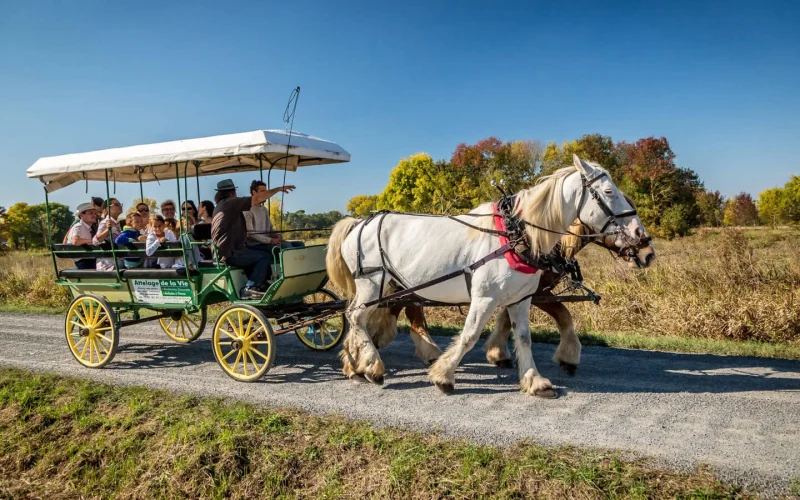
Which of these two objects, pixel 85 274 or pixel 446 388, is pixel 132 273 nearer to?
pixel 85 274

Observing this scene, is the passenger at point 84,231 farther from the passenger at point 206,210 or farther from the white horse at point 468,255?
the white horse at point 468,255

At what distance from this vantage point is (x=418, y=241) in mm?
5504

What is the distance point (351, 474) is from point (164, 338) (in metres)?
5.77

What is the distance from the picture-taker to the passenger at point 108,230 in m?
6.68

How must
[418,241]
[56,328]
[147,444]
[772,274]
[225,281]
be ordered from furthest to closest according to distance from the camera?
[56,328] < [772,274] < [225,281] < [418,241] < [147,444]

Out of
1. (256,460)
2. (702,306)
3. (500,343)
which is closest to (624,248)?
(500,343)

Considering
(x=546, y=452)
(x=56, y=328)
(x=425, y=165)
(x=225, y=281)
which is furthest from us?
(x=425, y=165)

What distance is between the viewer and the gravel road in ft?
12.6

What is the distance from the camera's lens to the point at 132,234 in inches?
280

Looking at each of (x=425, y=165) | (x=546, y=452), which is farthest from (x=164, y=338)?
(x=425, y=165)

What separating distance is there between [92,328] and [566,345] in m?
5.76

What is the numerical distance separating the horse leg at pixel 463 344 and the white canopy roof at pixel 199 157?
8.87 ft

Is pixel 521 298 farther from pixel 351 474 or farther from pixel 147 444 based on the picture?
pixel 147 444

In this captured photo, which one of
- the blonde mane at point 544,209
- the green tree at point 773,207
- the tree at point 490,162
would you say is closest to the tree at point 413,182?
the tree at point 490,162
